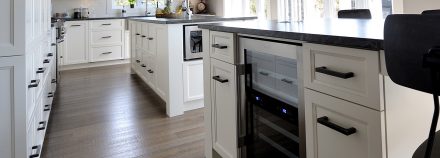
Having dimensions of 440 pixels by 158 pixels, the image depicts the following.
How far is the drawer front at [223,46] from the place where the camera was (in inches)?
61.8

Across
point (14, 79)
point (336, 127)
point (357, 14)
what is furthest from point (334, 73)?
point (357, 14)

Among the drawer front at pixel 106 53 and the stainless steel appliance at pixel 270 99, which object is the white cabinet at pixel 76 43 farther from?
the stainless steel appliance at pixel 270 99

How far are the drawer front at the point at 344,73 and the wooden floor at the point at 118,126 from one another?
1270 millimetres

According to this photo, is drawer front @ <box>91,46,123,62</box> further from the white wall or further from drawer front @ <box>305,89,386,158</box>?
drawer front @ <box>305,89,386,158</box>

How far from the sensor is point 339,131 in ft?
3.22

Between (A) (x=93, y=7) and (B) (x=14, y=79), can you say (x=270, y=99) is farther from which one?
(A) (x=93, y=7)

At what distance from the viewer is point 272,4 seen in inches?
219

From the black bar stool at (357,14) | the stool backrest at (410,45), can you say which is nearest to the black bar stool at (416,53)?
the stool backrest at (410,45)

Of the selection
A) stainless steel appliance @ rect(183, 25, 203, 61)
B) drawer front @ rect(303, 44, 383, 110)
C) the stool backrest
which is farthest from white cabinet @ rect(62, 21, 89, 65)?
the stool backrest

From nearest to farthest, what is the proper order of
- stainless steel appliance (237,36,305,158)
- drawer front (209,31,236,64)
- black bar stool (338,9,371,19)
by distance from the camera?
stainless steel appliance (237,36,305,158)
drawer front (209,31,236,64)
black bar stool (338,9,371,19)

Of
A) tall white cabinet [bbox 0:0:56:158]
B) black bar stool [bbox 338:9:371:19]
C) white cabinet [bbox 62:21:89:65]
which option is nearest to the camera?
tall white cabinet [bbox 0:0:56:158]

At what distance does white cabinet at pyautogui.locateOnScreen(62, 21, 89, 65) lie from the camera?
586 cm

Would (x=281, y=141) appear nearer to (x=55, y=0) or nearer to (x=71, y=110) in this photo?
(x=71, y=110)

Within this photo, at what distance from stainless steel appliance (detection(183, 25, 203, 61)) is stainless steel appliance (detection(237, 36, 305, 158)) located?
1532mm
